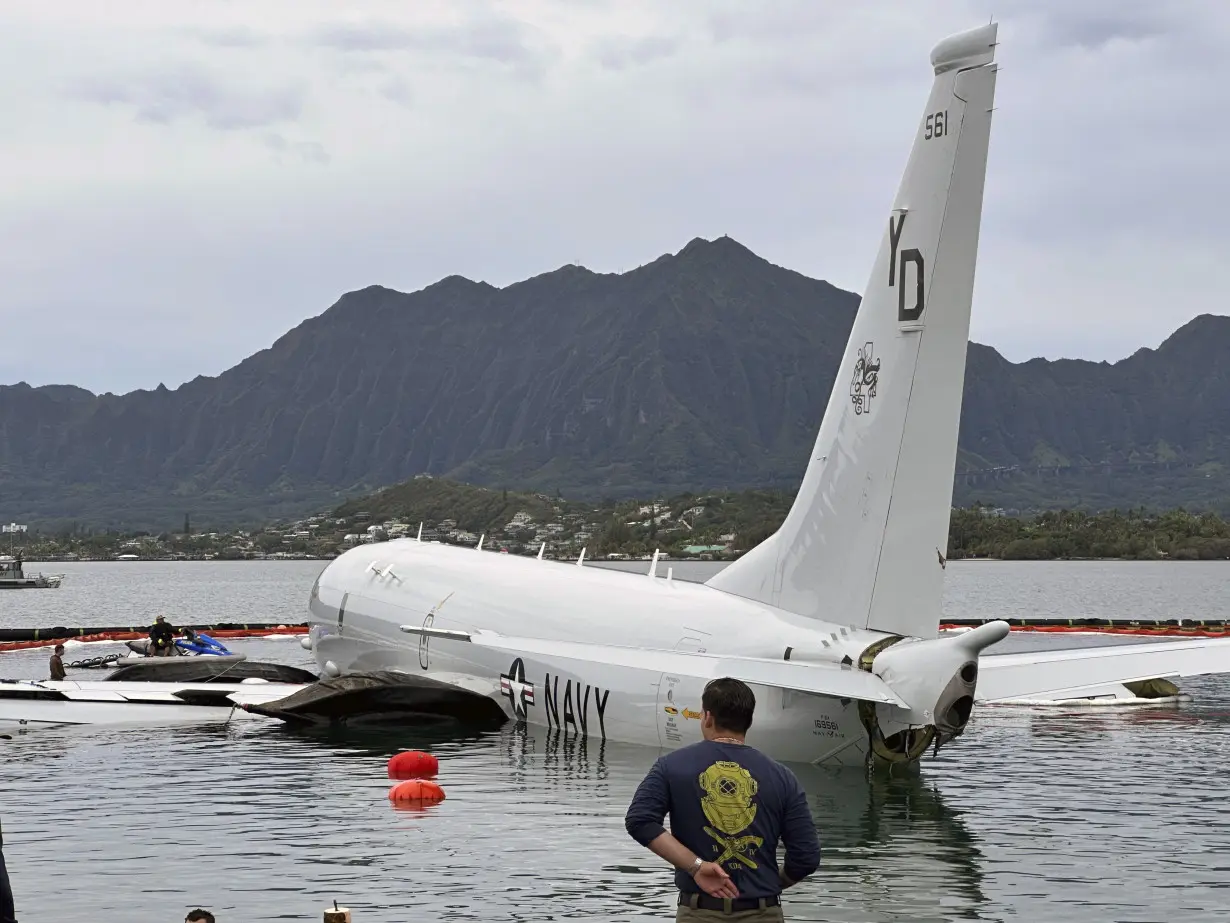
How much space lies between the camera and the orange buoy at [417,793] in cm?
2116

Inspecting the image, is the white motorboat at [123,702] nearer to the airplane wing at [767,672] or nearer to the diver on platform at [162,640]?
the diver on platform at [162,640]

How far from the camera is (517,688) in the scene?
90.4 ft

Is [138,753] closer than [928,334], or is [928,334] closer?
[928,334]

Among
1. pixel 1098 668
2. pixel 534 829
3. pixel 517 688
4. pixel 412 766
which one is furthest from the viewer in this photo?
pixel 517 688

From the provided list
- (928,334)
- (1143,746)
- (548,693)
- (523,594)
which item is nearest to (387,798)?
(548,693)

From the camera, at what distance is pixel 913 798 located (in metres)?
21.2

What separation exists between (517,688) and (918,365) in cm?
1117

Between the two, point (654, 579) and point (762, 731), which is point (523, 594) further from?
point (762, 731)

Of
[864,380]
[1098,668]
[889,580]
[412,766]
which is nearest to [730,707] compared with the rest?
[889,580]

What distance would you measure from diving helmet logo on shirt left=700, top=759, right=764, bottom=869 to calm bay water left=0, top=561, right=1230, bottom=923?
233 inches

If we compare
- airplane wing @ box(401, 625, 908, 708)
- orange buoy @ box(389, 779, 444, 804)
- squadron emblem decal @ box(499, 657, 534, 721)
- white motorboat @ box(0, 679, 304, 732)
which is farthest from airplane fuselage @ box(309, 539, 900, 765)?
orange buoy @ box(389, 779, 444, 804)

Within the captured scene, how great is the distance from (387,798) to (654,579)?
254 inches

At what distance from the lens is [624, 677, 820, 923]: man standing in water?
883 cm

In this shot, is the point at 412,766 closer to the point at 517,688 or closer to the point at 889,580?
the point at 517,688
